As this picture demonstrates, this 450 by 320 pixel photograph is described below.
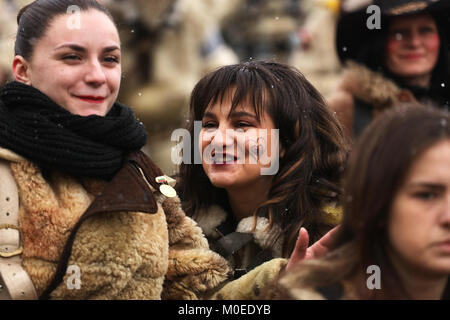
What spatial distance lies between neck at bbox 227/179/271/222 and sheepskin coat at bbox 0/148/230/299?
59cm

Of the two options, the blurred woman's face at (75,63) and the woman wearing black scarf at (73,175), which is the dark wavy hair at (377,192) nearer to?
the woman wearing black scarf at (73,175)

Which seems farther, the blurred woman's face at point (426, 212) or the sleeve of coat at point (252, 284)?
the sleeve of coat at point (252, 284)

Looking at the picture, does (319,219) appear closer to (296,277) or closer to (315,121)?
(315,121)

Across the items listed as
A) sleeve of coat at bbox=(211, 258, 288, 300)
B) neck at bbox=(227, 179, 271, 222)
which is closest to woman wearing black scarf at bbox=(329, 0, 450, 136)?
neck at bbox=(227, 179, 271, 222)

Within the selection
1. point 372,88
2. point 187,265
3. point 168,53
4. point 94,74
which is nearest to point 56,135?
point 94,74

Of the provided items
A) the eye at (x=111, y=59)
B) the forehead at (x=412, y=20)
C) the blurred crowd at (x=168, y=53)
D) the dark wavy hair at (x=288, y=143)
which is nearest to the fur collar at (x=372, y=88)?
the forehead at (x=412, y=20)

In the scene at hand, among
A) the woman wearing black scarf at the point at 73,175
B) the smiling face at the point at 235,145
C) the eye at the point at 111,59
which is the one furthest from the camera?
the smiling face at the point at 235,145

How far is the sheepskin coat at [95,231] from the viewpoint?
2.69 metres

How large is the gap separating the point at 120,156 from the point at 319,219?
92 centimetres

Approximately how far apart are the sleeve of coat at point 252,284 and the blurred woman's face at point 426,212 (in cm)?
65

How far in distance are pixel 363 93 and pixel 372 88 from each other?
0.26 ft

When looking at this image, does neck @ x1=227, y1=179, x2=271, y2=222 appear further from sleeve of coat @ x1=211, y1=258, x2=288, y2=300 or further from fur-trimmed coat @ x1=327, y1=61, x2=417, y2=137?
fur-trimmed coat @ x1=327, y1=61, x2=417, y2=137

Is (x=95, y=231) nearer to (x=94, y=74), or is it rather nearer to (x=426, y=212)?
(x=94, y=74)

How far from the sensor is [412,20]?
5.03 metres
